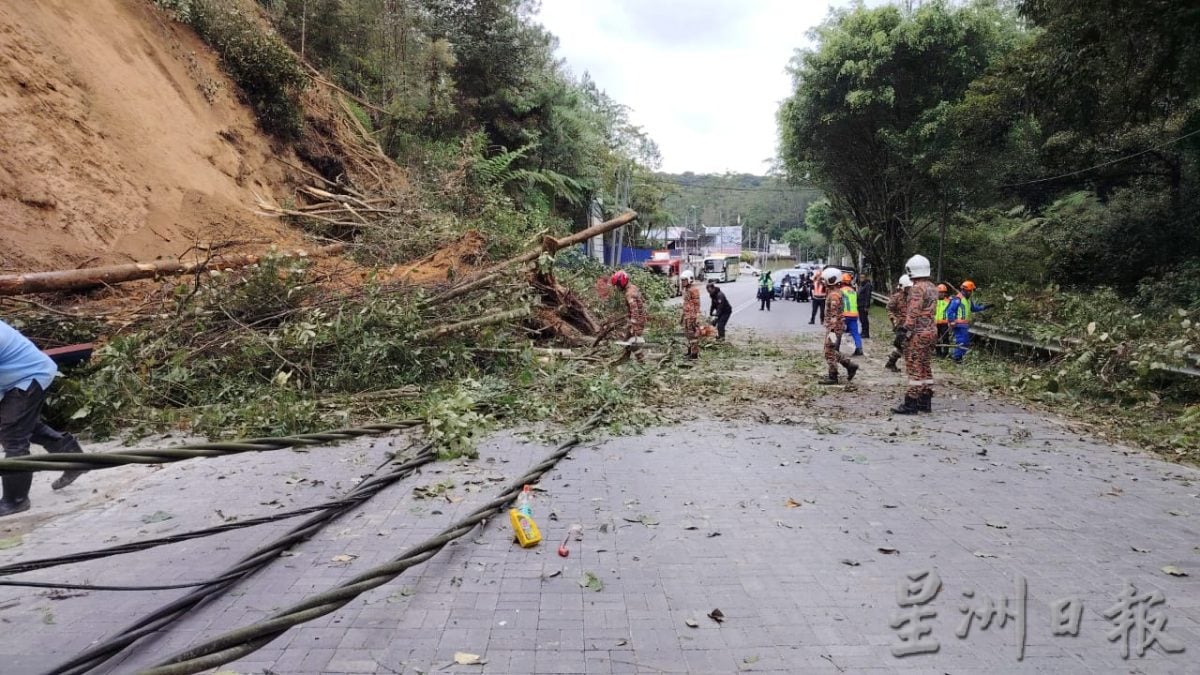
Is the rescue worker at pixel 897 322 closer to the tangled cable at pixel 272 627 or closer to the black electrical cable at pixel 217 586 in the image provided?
the black electrical cable at pixel 217 586

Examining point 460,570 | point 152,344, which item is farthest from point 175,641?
point 152,344

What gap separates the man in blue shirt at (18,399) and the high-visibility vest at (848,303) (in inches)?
355

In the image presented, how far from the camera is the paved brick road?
292 centimetres

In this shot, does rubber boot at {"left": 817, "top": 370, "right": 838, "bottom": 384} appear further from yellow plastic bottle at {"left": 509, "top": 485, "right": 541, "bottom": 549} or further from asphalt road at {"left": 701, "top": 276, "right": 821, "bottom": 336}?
asphalt road at {"left": 701, "top": 276, "right": 821, "bottom": 336}

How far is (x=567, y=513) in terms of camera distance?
4.57 m

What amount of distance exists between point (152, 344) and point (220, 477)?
297cm

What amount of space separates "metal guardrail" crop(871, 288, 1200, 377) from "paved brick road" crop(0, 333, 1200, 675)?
2379mm

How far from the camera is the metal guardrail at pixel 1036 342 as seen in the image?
7621 millimetres

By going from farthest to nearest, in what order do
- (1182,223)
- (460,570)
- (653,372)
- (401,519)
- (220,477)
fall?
1. (1182,223)
2. (653,372)
3. (220,477)
4. (401,519)
5. (460,570)

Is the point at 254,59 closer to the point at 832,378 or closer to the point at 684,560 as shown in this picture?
the point at 832,378

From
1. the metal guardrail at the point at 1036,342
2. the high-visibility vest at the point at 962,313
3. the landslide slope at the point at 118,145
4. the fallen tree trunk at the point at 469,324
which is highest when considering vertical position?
the landslide slope at the point at 118,145

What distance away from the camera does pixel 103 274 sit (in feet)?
29.8

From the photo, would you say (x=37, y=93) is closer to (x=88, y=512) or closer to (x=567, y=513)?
(x=88, y=512)

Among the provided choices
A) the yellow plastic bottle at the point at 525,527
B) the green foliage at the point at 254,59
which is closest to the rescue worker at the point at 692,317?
the yellow plastic bottle at the point at 525,527
